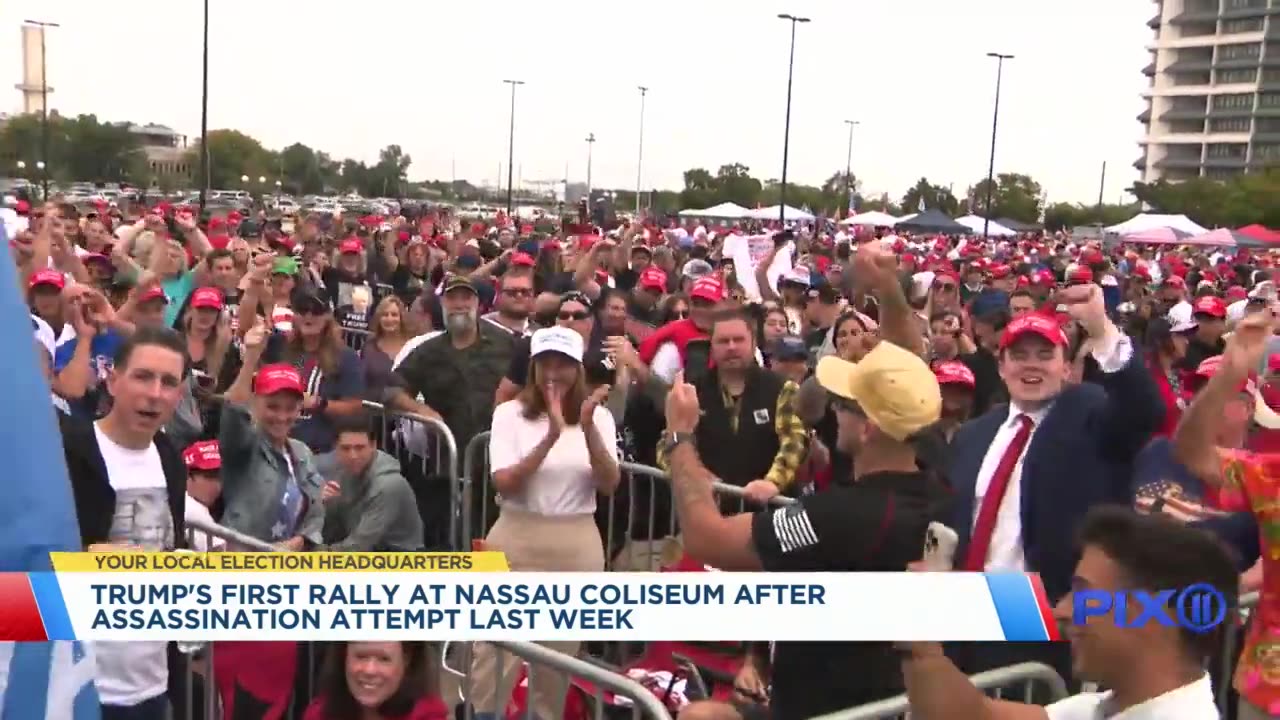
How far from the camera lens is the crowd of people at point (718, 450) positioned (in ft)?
9.47

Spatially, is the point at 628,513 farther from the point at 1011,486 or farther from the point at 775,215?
the point at 775,215

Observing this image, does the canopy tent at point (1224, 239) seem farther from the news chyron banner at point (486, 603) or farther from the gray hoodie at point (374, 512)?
the news chyron banner at point (486, 603)

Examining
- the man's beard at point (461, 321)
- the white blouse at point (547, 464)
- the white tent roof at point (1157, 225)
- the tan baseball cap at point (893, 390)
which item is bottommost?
the white blouse at point (547, 464)

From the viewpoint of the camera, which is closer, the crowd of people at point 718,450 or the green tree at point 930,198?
the crowd of people at point 718,450

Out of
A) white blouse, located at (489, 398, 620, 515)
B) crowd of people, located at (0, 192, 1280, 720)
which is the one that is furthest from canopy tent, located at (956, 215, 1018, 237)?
white blouse, located at (489, 398, 620, 515)

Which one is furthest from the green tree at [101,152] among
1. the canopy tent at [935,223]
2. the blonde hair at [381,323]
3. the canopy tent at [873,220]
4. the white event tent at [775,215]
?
the blonde hair at [381,323]

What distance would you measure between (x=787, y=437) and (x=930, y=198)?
9357 centimetres

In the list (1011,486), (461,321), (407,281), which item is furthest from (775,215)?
(1011,486)

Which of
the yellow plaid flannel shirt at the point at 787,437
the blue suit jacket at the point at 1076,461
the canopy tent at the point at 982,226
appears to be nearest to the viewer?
the blue suit jacket at the point at 1076,461

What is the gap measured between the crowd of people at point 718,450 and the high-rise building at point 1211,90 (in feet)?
337

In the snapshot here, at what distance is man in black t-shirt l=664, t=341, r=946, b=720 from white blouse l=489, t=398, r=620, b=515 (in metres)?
1.75

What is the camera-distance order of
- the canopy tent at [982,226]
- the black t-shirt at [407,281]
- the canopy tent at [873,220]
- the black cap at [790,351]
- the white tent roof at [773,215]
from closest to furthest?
the black cap at [790,351], the black t-shirt at [407,281], the canopy tent at [873,220], the canopy tent at [982,226], the white tent roof at [773,215]

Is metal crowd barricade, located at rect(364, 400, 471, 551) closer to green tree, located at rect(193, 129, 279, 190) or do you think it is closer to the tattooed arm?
the tattooed arm

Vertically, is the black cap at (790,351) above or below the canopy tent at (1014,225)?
below
